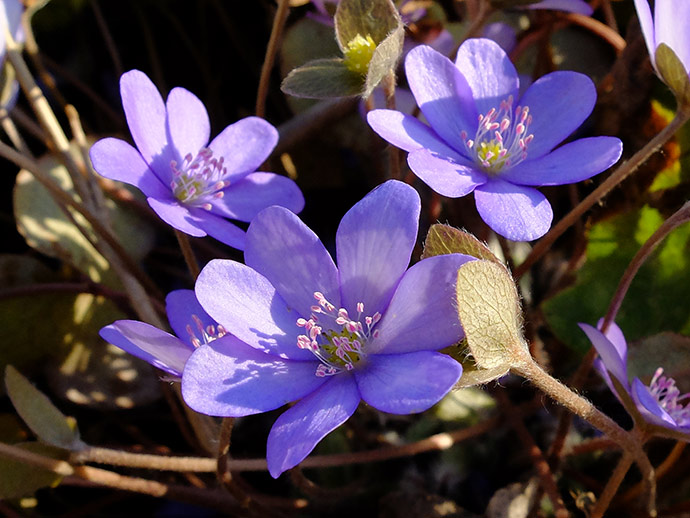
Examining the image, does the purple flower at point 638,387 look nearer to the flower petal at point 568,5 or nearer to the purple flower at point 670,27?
the purple flower at point 670,27

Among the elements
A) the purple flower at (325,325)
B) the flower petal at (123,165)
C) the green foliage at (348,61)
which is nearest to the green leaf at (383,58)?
the green foliage at (348,61)

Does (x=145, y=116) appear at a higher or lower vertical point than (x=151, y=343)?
higher

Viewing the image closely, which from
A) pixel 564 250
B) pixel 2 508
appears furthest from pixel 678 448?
pixel 2 508

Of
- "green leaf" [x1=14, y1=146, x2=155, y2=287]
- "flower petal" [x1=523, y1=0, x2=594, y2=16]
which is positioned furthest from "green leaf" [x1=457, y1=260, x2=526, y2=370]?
"green leaf" [x1=14, y1=146, x2=155, y2=287]

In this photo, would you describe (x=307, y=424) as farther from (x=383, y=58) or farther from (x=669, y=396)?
(x=669, y=396)

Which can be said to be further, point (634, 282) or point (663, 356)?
point (634, 282)

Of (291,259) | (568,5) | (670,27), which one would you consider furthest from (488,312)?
(568,5)

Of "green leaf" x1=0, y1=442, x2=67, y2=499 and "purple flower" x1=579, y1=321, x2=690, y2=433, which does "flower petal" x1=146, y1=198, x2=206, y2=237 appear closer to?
"green leaf" x1=0, y1=442, x2=67, y2=499
